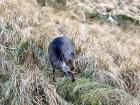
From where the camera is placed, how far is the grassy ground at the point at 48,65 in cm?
489

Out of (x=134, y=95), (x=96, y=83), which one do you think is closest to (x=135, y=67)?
(x=134, y=95)

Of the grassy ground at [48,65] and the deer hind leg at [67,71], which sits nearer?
the grassy ground at [48,65]

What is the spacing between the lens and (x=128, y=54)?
6742 millimetres

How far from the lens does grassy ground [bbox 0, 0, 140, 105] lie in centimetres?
489

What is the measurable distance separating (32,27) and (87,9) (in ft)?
10.2

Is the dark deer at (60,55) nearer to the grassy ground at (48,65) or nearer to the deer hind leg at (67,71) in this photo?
the deer hind leg at (67,71)

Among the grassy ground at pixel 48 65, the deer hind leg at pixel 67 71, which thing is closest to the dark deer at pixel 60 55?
the deer hind leg at pixel 67 71

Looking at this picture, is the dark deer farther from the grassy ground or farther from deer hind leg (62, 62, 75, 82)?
the grassy ground

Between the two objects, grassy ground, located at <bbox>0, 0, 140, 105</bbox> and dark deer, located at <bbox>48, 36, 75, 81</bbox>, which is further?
dark deer, located at <bbox>48, 36, 75, 81</bbox>

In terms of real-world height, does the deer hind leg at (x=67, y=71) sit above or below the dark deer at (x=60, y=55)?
below

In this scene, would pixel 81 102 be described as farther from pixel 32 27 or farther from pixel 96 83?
pixel 32 27

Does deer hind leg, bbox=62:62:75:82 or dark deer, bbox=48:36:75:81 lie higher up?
dark deer, bbox=48:36:75:81

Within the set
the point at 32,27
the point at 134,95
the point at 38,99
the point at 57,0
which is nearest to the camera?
the point at 38,99

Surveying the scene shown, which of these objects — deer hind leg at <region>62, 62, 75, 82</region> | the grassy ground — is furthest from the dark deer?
the grassy ground
